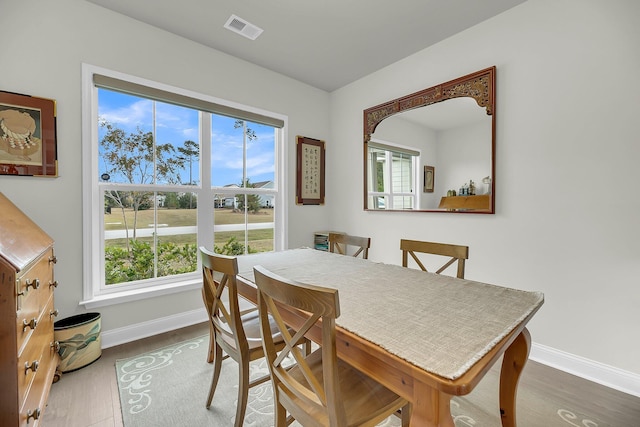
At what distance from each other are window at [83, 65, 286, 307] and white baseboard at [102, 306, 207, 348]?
27cm

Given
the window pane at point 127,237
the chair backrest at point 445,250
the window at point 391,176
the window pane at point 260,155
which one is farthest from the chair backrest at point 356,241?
the window pane at point 127,237

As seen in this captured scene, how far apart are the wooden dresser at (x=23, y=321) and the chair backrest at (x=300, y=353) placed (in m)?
1.01

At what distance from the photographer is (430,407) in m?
0.75

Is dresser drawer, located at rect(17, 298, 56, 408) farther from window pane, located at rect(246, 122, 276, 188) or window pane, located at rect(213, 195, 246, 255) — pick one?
window pane, located at rect(246, 122, 276, 188)

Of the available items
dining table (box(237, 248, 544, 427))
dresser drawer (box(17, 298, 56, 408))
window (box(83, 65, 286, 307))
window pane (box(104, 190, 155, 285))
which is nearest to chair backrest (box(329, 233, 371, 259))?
dining table (box(237, 248, 544, 427))

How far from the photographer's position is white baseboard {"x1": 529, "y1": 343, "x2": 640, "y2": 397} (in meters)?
1.72

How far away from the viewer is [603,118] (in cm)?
181

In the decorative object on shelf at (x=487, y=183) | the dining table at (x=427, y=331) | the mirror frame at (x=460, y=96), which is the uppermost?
the mirror frame at (x=460, y=96)

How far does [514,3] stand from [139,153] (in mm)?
3322

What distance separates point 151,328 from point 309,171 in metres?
2.38

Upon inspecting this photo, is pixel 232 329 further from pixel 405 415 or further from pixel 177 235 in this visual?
pixel 177 235

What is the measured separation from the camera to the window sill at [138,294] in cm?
216

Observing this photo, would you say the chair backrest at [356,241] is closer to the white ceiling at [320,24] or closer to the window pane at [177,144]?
the window pane at [177,144]

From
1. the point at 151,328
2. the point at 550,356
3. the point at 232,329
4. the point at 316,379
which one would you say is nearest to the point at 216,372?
the point at 232,329
